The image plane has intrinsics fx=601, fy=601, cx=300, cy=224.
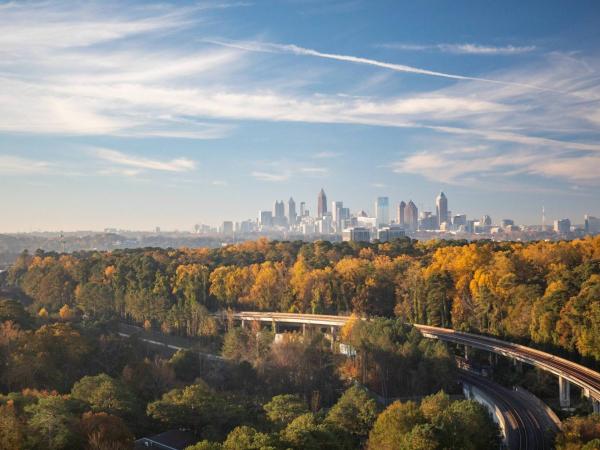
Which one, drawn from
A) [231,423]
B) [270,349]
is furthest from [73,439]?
[270,349]

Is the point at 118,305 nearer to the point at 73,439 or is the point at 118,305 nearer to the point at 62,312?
the point at 62,312

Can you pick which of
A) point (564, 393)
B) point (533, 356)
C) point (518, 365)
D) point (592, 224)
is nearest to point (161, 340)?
point (518, 365)

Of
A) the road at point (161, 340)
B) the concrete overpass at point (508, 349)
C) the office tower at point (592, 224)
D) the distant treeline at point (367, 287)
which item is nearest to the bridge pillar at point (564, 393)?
the concrete overpass at point (508, 349)

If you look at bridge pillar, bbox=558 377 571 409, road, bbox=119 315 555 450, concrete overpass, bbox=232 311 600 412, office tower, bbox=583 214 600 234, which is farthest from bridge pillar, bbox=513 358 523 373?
office tower, bbox=583 214 600 234

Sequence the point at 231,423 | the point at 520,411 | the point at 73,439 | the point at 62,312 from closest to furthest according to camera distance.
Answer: the point at 73,439, the point at 231,423, the point at 520,411, the point at 62,312

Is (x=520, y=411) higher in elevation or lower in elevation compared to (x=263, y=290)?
lower

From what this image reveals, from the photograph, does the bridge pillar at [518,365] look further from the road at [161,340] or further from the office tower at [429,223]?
the office tower at [429,223]

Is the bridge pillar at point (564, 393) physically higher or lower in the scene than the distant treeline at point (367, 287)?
lower
